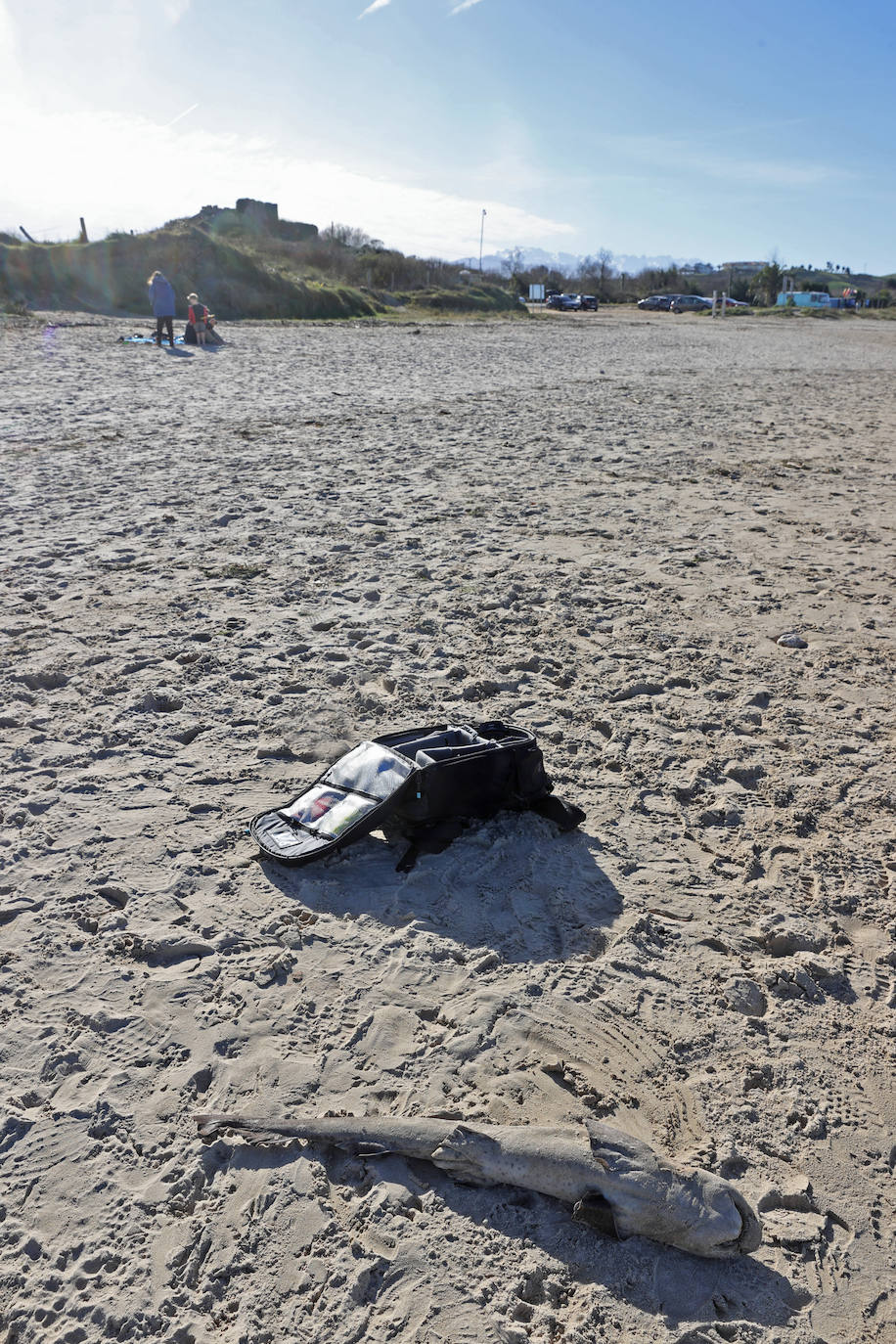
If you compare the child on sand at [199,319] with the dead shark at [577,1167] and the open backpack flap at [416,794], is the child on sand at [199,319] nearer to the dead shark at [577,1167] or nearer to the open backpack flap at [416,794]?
the open backpack flap at [416,794]

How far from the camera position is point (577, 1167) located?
6.51 feet

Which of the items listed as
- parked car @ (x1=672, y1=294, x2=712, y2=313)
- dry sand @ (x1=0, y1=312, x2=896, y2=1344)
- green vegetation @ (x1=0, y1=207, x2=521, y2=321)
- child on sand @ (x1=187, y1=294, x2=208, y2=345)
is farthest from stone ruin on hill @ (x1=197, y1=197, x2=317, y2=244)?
dry sand @ (x1=0, y1=312, x2=896, y2=1344)

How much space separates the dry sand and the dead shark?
0.05 meters

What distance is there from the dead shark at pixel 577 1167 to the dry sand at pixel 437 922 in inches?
1.9

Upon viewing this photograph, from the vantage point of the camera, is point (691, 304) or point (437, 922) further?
point (691, 304)

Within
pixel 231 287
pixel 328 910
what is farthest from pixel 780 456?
pixel 231 287

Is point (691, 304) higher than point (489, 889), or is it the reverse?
point (691, 304)

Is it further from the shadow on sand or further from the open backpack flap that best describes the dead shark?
the open backpack flap

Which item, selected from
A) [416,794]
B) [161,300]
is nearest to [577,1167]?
[416,794]

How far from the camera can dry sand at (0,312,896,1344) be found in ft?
6.15

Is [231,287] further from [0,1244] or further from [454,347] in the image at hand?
[0,1244]

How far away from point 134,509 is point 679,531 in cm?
419

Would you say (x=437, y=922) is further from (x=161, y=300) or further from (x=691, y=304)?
(x=691, y=304)

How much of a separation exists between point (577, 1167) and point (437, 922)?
37.8 inches
